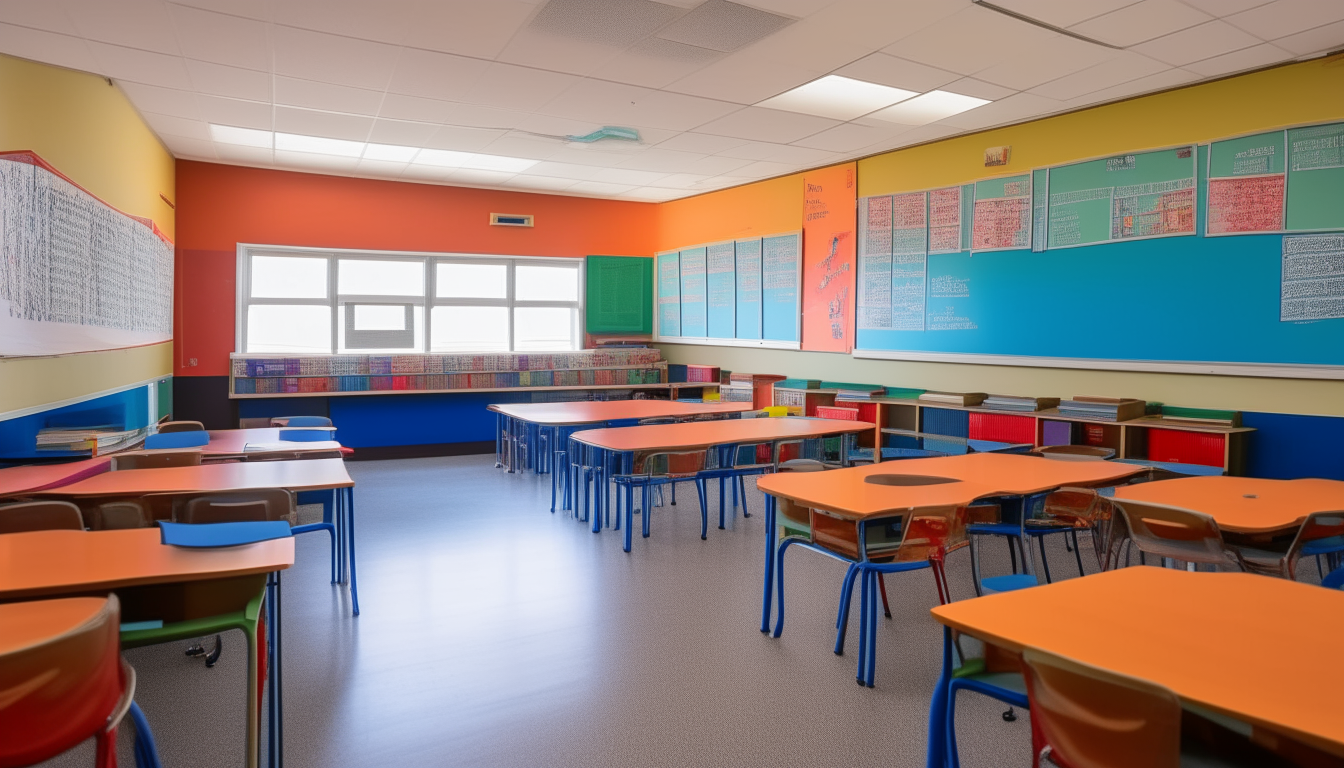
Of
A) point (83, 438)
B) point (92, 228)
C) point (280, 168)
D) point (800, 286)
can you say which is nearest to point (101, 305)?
point (92, 228)

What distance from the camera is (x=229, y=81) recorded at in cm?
548

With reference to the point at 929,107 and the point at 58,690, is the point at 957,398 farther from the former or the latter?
the point at 58,690

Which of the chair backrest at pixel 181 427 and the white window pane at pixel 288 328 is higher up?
the white window pane at pixel 288 328

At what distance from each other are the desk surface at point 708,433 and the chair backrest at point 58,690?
3.37 meters

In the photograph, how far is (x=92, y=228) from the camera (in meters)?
5.09

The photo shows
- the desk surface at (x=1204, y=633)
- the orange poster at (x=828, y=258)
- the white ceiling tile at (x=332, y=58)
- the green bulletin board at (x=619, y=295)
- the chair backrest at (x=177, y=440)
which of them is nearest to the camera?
the desk surface at (x=1204, y=633)

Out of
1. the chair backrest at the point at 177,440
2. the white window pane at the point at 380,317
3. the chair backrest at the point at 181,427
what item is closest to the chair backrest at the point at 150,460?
the chair backrest at the point at 177,440

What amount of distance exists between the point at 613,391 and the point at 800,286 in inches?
114

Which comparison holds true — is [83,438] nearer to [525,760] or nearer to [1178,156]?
[525,760]

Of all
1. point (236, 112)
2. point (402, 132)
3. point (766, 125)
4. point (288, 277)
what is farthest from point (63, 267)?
point (766, 125)

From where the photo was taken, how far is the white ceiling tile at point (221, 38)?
14.2ft

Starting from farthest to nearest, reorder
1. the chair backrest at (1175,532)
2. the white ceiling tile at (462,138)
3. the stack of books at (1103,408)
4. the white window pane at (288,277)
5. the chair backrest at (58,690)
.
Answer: the white window pane at (288,277) → the white ceiling tile at (462,138) → the stack of books at (1103,408) → the chair backrest at (1175,532) → the chair backrest at (58,690)

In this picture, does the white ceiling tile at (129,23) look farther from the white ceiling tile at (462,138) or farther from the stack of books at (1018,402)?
the stack of books at (1018,402)

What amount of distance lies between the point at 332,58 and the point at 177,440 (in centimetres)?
263
